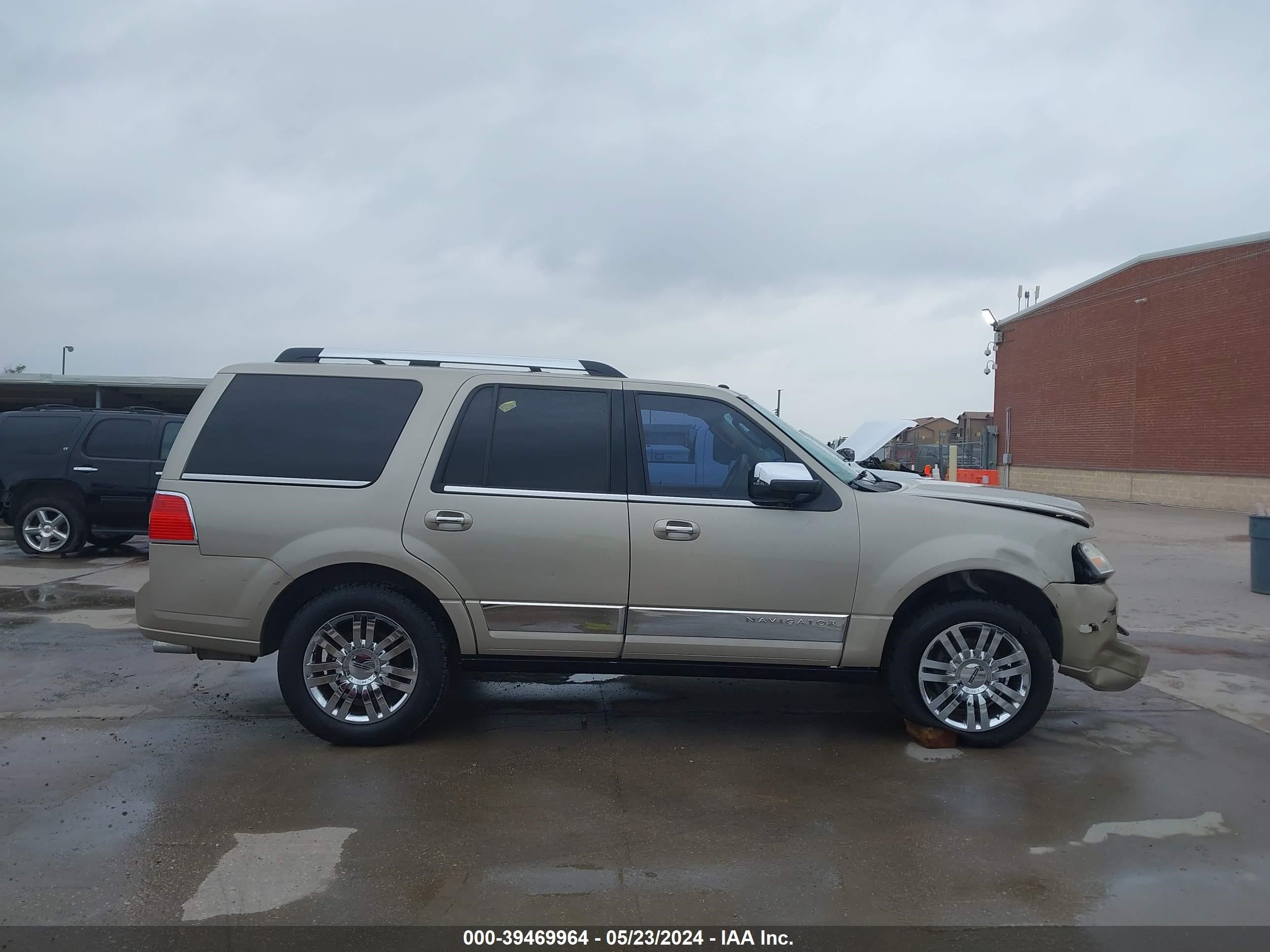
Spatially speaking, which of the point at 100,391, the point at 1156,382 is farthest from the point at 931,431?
the point at 100,391

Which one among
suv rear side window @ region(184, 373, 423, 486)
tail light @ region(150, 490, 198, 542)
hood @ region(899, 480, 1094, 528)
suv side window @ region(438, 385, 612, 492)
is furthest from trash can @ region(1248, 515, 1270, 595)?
tail light @ region(150, 490, 198, 542)

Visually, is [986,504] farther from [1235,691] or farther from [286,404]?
[286,404]

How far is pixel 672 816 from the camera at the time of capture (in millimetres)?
4059

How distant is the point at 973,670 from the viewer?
4855 millimetres

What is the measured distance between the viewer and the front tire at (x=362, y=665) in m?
4.72

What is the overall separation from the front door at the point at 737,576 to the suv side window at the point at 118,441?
9445mm

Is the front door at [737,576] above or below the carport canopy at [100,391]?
below

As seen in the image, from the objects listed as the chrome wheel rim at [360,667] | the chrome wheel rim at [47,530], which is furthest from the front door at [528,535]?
the chrome wheel rim at [47,530]

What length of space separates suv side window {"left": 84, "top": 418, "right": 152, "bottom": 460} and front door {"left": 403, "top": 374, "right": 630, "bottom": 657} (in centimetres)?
875

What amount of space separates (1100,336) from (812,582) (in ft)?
92.9

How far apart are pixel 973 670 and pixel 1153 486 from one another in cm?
2524

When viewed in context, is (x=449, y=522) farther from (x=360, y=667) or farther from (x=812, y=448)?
(x=812, y=448)

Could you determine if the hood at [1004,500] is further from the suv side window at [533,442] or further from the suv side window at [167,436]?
the suv side window at [167,436]

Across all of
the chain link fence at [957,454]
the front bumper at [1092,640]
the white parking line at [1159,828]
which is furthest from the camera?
the chain link fence at [957,454]
